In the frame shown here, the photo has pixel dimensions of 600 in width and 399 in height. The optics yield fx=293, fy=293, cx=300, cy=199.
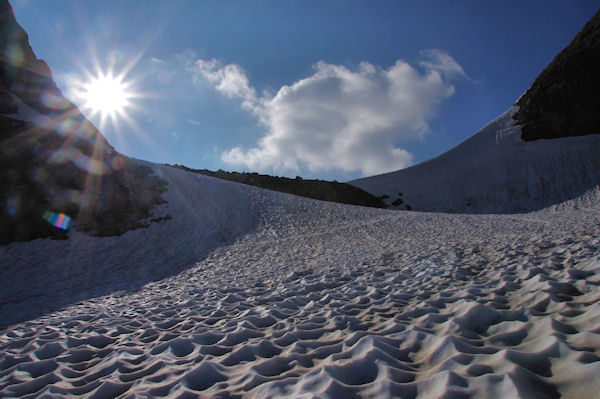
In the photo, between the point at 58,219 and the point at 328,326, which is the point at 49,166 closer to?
the point at 58,219

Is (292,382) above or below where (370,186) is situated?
below

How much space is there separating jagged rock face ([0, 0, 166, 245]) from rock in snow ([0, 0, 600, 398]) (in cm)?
129

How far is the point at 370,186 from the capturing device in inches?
1848

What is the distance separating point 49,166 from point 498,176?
4974 cm

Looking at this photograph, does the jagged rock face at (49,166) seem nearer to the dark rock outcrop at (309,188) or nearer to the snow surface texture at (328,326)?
the snow surface texture at (328,326)

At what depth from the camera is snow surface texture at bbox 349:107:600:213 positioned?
3700cm

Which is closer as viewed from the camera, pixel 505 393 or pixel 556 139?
pixel 505 393

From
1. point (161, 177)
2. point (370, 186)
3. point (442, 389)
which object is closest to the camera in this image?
point (442, 389)

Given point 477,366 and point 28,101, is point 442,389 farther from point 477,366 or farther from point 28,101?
point 28,101

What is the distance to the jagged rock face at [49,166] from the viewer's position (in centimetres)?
1458

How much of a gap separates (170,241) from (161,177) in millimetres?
8198

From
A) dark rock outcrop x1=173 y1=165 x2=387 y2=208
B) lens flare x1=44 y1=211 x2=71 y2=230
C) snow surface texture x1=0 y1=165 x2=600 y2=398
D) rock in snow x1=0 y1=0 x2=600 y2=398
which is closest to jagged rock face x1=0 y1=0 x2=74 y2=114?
lens flare x1=44 y1=211 x2=71 y2=230

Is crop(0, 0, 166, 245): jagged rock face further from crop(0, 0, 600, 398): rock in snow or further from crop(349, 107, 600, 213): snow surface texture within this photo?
crop(349, 107, 600, 213): snow surface texture

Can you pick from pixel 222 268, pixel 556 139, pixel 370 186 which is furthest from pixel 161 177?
pixel 556 139
